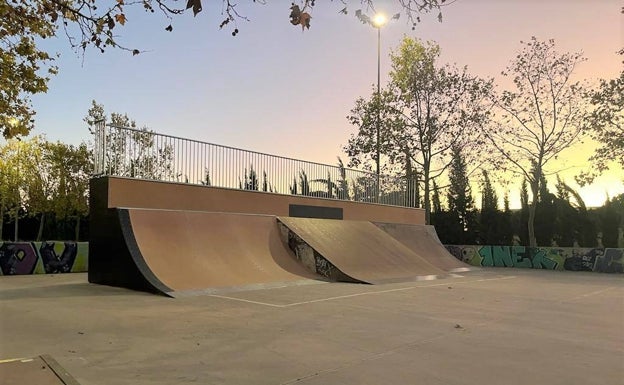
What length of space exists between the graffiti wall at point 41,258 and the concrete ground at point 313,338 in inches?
Answer: 270

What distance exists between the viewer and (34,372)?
456cm

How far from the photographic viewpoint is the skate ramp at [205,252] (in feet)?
38.2

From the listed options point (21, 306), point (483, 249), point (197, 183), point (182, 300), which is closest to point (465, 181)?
point (483, 249)

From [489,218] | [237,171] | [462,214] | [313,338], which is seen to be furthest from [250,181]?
[489,218]

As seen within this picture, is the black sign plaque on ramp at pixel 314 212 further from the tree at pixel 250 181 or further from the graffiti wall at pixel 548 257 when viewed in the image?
the graffiti wall at pixel 548 257

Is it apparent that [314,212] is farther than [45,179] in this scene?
No

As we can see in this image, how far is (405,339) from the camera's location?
6.40m

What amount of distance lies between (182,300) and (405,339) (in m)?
5.17

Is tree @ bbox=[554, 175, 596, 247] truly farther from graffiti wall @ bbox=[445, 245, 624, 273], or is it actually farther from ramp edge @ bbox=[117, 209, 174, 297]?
ramp edge @ bbox=[117, 209, 174, 297]

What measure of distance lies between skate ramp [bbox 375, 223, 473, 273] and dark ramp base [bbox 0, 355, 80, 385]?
59.3 feet

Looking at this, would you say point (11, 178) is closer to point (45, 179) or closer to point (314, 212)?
point (45, 179)

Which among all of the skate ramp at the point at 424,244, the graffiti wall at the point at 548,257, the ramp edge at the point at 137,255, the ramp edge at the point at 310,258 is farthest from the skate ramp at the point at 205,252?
the graffiti wall at the point at 548,257

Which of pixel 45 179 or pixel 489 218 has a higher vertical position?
pixel 45 179

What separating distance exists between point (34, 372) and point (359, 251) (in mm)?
13210
